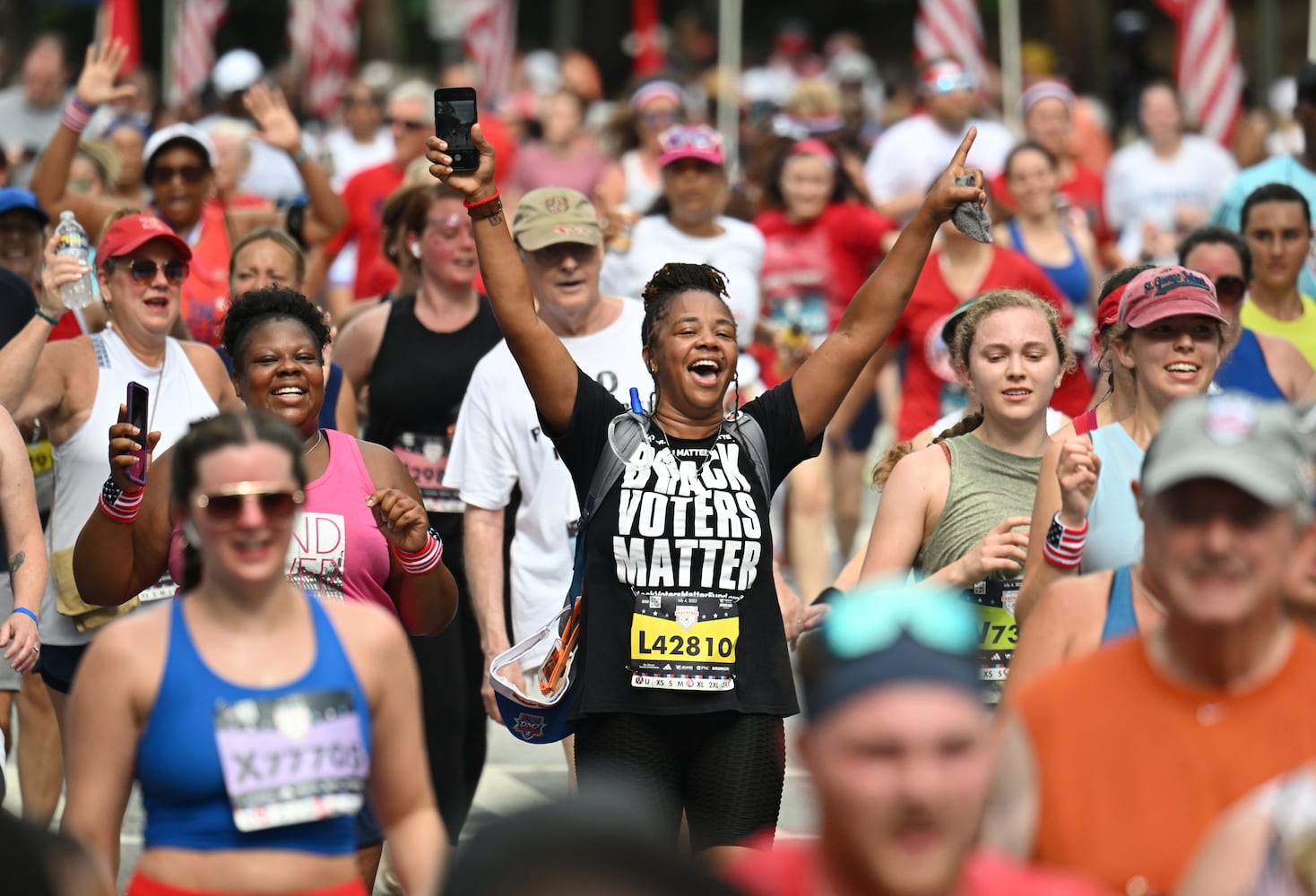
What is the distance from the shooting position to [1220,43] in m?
20.7

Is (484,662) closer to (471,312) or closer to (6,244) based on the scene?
(471,312)

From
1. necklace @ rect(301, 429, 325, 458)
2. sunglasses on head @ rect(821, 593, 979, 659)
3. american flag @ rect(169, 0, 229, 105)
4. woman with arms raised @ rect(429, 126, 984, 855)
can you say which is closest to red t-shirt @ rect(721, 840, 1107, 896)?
sunglasses on head @ rect(821, 593, 979, 659)

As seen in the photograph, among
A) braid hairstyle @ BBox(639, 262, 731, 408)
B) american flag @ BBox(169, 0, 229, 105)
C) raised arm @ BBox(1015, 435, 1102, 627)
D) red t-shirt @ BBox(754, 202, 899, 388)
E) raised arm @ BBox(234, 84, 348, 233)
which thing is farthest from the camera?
american flag @ BBox(169, 0, 229, 105)

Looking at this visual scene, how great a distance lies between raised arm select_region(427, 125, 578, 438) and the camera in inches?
225

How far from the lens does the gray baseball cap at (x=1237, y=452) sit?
3502 mm

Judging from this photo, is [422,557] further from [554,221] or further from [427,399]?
[427,399]

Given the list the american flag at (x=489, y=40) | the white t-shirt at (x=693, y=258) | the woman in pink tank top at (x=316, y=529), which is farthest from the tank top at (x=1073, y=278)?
the american flag at (x=489, y=40)

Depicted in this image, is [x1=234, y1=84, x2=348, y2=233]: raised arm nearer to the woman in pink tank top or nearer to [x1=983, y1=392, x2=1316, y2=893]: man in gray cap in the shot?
the woman in pink tank top

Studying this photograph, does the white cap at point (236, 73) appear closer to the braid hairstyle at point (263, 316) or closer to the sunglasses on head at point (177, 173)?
the sunglasses on head at point (177, 173)

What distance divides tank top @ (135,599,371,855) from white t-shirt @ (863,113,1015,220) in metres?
10.9

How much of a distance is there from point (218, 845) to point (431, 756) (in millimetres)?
3306

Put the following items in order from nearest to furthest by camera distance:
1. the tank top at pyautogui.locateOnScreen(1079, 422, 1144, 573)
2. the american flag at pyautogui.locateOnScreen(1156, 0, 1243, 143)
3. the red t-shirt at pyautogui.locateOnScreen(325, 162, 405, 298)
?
the tank top at pyautogui.locateOnScreen(1079, 422, 1144, 573) → the red t-shirt at pyautogui.locateOnScreen(325, 162, 405, 298) → the american flag at pyautogui.locateOnScreen(1156, 0, 1243, 143)

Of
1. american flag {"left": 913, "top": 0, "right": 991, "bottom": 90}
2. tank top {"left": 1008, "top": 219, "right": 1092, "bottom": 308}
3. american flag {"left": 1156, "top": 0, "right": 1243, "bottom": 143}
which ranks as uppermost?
american flag {"left": 913, "top": 0, "right": 991, "bottom": 90}

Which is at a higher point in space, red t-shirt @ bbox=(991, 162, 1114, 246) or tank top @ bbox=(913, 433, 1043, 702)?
red t-shirt @ bbox=(991, 162, 1114, 246)
